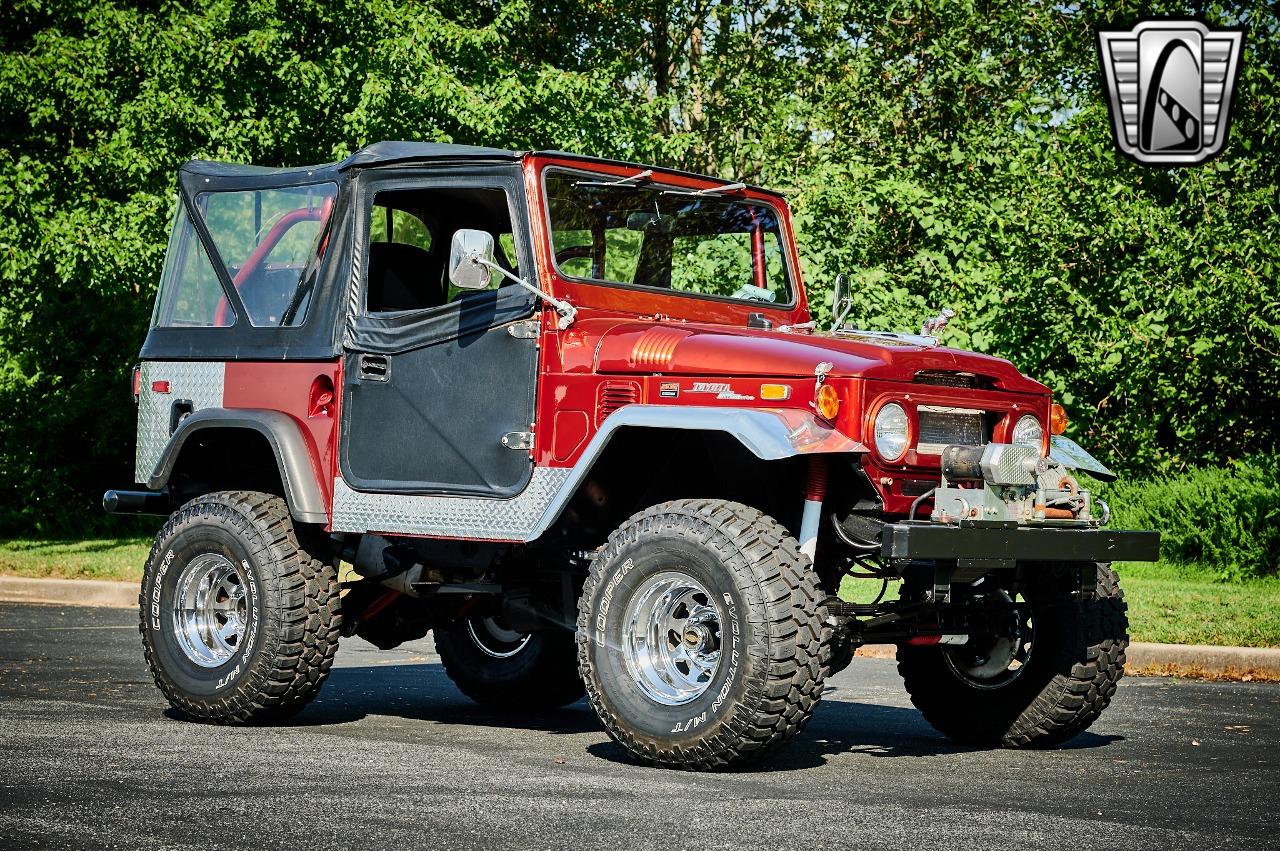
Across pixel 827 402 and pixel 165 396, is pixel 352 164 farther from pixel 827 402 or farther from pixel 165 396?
pixel 827 402

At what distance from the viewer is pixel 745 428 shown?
6965 mm

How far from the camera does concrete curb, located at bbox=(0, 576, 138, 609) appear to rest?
15.7m

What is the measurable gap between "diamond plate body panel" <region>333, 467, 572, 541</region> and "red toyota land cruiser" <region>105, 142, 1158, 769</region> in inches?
0.6

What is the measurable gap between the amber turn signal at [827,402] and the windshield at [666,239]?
162cm

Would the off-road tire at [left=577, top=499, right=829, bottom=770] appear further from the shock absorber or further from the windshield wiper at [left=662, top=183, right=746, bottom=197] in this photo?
the windshield wiper at [left=662, top=183, right=746, bottom=197]

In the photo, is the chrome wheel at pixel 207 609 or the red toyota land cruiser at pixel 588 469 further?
the chrome wheel at pixel 207 609

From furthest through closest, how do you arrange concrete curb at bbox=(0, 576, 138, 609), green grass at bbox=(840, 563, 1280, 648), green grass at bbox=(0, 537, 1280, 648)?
concrete curb at bbox=(0, 576, 138, 609) < green grass at bbox=(0, 537, 1280, 648) < green grass at bbox=(840, 563, 1280, 648)

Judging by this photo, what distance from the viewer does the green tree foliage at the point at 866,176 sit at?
723 inches

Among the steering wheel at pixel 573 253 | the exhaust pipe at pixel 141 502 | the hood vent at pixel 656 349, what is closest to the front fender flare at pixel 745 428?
the hood vent at pixel 656 349

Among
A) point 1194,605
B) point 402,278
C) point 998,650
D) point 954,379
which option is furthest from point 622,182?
point 1194,605

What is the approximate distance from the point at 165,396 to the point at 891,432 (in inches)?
163

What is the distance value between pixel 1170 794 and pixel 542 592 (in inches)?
125

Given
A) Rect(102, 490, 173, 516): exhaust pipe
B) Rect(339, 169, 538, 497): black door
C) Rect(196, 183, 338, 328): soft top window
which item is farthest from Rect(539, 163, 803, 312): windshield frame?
Rect(102, 490, 173, 516): exhaust pipe

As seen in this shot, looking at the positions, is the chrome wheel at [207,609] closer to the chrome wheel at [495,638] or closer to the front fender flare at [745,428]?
the chrome wheel at [495,638]
